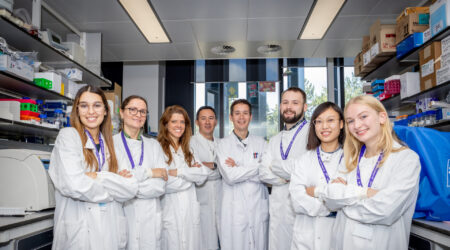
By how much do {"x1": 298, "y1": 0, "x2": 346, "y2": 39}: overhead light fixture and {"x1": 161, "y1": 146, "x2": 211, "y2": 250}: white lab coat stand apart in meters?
2.32

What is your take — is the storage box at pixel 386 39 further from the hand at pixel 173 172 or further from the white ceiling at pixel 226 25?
the hand at pixel 173 172

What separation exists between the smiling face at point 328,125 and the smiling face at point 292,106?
551 millimetres

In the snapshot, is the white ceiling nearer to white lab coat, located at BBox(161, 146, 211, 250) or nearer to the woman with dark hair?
the woman with dark hair

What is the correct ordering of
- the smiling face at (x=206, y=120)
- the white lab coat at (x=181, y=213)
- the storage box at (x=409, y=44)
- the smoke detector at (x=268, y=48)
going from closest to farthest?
the white lab coat at (x=181, y=213)
the storage box at (x=409, y=44)
the smiling face at (x=206, y=120)
the smoke detector at (x=268, y=48)

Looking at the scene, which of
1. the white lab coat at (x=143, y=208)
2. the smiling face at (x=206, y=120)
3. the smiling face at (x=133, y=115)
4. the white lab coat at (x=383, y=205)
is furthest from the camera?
the smiling face at (x=206, y=120)

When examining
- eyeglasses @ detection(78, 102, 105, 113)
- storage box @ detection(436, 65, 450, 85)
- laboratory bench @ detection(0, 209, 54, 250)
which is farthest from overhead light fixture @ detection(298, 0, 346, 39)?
laboratory bench @ detection(0, 209, 54, 250)

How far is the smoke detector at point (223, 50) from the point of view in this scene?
4917 mm

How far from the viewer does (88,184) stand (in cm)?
172

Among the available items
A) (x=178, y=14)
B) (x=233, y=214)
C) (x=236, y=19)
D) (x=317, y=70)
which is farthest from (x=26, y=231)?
(x=317, y=70)

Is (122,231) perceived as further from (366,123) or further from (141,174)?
(366,123)

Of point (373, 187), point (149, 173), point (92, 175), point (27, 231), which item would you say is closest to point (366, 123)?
point (373, 187)

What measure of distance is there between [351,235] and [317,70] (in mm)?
4974

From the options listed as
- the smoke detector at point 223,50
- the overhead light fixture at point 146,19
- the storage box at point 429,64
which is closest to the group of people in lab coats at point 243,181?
the storage box at point 429,64

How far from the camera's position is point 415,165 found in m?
1.49
